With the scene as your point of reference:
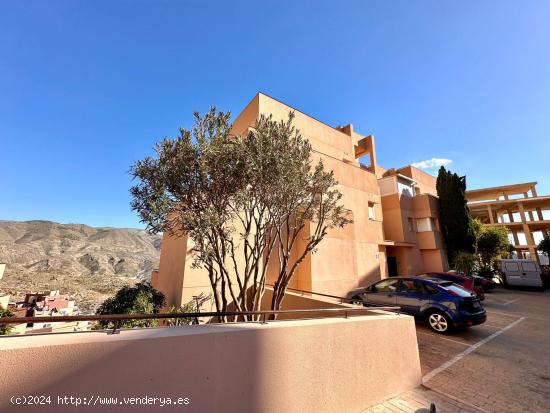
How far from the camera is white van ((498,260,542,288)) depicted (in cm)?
1870

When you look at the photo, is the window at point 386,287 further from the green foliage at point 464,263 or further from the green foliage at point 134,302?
the green foliage at point 464,263

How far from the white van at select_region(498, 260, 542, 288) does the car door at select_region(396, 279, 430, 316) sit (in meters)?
18.2

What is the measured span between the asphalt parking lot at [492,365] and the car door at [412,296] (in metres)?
0.71

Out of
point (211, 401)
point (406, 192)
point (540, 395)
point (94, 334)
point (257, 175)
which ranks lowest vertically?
point (540, 395)

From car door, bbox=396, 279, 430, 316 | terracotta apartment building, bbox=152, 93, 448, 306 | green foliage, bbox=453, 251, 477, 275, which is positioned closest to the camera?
car door, bbox=396, 279, 430, 316

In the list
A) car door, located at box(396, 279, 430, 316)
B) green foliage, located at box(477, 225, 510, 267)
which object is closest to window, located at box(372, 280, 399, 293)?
car door, located at box(396, 279, 430, 316)

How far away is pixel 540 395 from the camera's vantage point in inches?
176

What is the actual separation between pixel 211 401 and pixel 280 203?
432cm

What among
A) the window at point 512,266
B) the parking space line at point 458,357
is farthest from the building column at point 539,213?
the parking space line at point 458,357

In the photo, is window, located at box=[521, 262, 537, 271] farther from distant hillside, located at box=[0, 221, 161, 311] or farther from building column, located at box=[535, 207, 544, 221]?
distant hillside, located at box=[0, 221, 161, 311]

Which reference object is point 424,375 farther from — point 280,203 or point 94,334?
point 94,334

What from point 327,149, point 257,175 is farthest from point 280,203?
point 327,149

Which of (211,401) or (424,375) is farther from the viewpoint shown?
(424,375)

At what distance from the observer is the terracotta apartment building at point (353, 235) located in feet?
34.7
